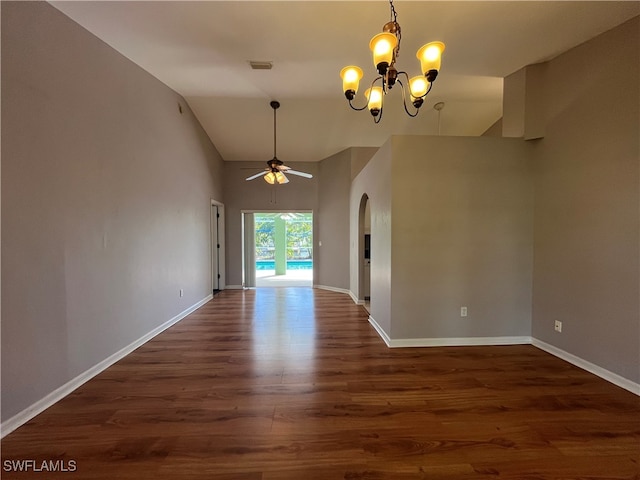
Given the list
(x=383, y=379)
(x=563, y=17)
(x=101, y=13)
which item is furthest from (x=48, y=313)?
(x=563, y=17)

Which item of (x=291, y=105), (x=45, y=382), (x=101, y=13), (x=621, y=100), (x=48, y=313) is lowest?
(x=45, y=382)

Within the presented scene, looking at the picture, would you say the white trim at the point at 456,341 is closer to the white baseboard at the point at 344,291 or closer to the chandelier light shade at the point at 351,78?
the white baseboard at the point at 344,291

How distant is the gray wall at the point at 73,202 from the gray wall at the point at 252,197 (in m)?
2.95

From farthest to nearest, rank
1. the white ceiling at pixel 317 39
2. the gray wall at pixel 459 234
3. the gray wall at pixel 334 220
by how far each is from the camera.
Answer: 1. the gray wall at pixel 334 220
2. the gray wall at pixel 459 234
3. the white ceiling at pixel 317 39

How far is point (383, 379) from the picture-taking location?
99.3 inches

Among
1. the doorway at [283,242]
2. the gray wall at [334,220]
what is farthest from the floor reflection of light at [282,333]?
the doorway at [283,242]

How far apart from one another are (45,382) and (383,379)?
280cm

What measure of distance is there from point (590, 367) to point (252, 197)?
6619 millimetres

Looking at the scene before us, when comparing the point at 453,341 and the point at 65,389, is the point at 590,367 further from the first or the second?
the point at 65,389

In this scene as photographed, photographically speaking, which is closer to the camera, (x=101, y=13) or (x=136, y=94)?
(x=101, y=13)

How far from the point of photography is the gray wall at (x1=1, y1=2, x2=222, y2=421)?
1.93m

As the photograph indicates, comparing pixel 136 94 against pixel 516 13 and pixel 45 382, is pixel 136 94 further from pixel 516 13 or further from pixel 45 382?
pixel 516 13

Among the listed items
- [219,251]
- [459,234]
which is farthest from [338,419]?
[219,251]

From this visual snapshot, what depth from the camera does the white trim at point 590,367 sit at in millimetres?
2350
